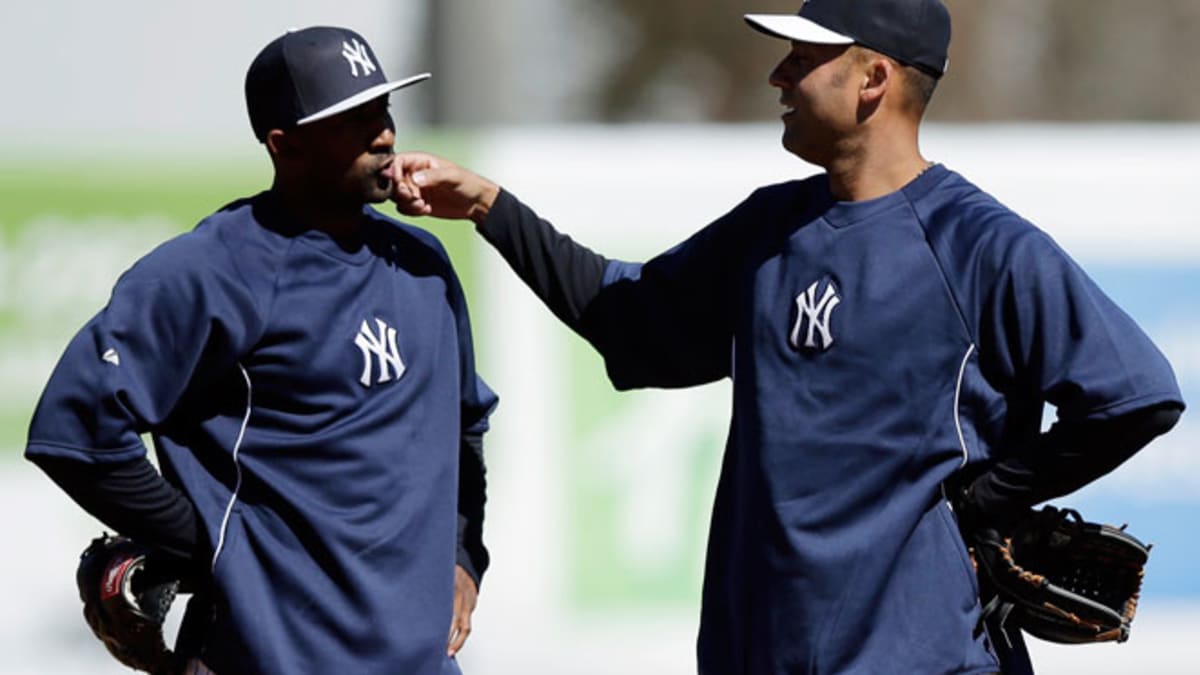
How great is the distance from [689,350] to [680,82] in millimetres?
20380

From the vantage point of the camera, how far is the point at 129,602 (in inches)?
192

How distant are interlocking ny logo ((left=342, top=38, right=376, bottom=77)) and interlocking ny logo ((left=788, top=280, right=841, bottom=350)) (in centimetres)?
105

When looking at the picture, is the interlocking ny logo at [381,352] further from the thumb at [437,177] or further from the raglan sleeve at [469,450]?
the thumb at [437,177]

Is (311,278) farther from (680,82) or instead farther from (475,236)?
(680,82)

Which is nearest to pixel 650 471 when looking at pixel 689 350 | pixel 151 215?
pixel 151 215

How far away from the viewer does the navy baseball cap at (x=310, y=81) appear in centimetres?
486

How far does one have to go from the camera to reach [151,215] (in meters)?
9.09

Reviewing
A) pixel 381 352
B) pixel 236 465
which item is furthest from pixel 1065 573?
pixel 236 465

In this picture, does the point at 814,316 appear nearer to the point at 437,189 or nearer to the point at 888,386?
the point at 888,386

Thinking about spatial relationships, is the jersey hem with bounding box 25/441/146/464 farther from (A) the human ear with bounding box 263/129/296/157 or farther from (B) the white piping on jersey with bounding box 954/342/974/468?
(B) the white piping on jersey with bounding box 954/342/974/468

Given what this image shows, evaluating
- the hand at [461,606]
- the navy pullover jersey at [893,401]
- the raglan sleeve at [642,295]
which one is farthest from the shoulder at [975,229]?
the hand at [461,606]

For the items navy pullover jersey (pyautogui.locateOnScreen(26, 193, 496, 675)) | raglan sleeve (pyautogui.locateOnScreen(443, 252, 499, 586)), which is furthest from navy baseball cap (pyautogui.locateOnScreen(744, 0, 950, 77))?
navy pullover jersey (pyautogui.locateOnScreen(26, 193, 496, 675))

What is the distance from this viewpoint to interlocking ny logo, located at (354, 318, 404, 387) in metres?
4.85

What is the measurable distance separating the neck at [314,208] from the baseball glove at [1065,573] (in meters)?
1.51
